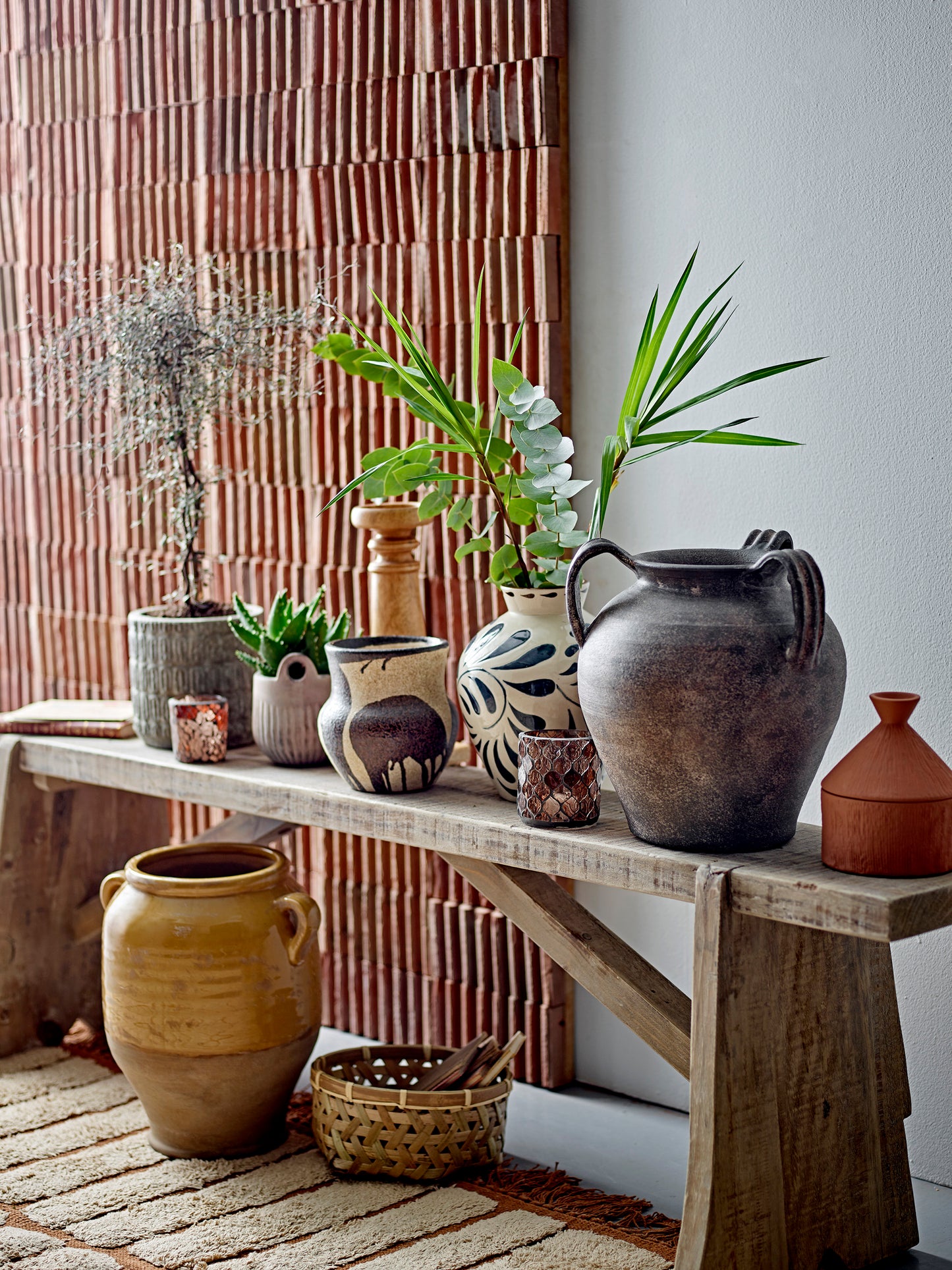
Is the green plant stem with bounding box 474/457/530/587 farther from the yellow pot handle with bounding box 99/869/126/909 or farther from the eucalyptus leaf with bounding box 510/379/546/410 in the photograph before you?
the yellow pot handle with bounding box 99/869/126/909

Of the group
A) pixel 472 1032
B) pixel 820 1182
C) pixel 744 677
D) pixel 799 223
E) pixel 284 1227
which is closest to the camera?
pixel 744 677

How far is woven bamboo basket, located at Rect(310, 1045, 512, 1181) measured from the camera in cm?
251

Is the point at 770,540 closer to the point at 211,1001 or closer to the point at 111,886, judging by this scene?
the point at 211,1001

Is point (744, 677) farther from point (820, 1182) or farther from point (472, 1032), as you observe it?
point (472, 1032)

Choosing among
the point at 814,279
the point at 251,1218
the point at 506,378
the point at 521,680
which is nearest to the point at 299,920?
the point at 251,1218

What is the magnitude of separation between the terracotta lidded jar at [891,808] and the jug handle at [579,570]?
393 millimetres

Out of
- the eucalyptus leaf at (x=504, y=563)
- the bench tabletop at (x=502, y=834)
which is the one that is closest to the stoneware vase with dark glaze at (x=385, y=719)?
the bench tabletop at (x=502, y=834)

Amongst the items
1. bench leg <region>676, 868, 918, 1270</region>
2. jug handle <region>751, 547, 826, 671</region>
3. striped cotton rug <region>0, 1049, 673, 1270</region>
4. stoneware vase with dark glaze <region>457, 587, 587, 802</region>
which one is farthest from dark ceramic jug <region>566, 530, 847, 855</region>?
striped cotton rug <region>0, 1049, 673, 1270</region>

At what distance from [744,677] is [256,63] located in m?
1.95

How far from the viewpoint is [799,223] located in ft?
8.36

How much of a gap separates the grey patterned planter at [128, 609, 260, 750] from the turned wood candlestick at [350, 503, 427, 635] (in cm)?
27

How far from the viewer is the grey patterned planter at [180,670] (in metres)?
2.85

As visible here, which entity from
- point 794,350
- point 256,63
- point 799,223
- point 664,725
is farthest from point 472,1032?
point 256,63

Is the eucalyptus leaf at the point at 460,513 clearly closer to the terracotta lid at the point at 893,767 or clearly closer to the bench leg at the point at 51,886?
the terracotta lid at the point at 893,767
